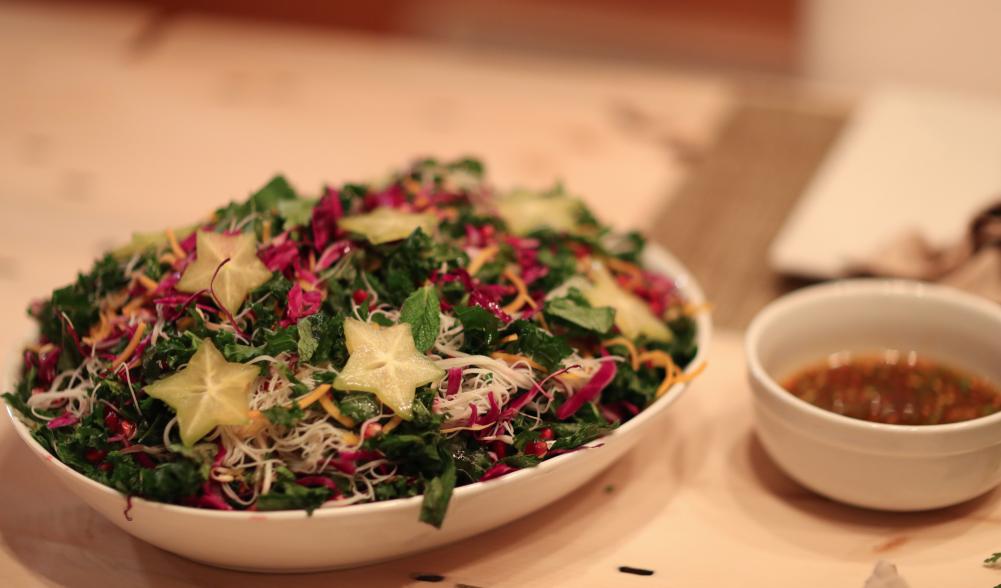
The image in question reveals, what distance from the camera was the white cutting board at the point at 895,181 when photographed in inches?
77.3

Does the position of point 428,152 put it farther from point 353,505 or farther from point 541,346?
point 353,505

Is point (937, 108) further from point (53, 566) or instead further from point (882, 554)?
point (53, 566)

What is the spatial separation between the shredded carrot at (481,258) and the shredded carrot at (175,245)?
0.40 metres

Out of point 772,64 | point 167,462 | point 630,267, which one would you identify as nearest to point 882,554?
point 630,267

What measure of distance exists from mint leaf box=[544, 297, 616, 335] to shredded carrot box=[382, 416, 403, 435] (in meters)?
0.29

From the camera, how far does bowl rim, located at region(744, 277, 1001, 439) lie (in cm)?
125

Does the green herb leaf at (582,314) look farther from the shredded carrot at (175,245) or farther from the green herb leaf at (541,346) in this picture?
the shredded carrot at (175,245)

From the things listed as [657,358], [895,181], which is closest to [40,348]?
[657,358]

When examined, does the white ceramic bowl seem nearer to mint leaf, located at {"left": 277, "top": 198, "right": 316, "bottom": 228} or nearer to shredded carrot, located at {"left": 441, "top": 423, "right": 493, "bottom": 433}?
shredded carrot, located at {"left": 441, "top": 423, "right": 493, "bottom": 433}

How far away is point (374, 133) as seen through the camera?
2629 millimetres

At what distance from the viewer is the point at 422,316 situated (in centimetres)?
130

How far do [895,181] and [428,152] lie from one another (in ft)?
3.52

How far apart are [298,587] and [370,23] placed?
154 inches

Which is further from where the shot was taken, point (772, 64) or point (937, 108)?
point (772, 64)
